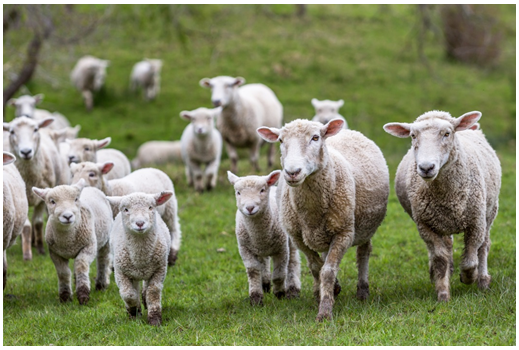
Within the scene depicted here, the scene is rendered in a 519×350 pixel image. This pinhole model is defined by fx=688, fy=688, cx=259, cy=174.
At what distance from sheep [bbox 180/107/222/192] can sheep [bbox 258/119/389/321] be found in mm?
5281

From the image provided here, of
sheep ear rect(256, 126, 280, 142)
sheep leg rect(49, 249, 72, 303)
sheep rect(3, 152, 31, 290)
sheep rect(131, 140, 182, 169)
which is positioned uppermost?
sheep ear rect(256, 126, 280, 142)

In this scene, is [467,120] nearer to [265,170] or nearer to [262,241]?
[262,241]

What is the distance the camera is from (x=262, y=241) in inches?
253

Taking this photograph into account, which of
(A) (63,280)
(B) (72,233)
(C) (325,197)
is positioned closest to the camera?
(C) (325,197)

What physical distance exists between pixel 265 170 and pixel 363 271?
6550mm

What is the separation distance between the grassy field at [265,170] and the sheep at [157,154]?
1083mm

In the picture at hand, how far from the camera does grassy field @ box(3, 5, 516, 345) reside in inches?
217

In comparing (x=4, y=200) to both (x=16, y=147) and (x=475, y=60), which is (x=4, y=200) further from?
(x=475, y=60)

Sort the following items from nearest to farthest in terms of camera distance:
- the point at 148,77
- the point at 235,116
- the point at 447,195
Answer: the point at 447,195, the point at 235,116, the point at 148,77

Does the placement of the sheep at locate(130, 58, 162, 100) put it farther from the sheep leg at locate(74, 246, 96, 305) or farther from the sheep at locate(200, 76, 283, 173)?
the sheep leg at locate(74, 246, 96, 305)

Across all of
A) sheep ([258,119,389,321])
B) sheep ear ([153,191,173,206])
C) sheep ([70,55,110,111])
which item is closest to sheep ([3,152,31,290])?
sheep ear ([153,191,173,206])

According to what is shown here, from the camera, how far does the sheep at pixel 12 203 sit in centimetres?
689

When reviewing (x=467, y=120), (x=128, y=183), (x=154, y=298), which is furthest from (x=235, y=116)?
(x=467, y=120)

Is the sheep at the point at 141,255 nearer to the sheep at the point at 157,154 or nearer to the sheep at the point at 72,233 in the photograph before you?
the sheep at the point at 72,233
